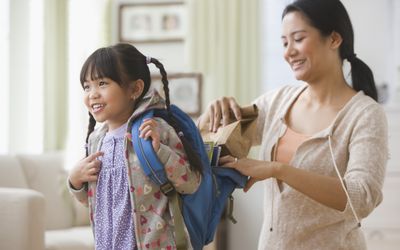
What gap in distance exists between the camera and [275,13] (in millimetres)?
4758

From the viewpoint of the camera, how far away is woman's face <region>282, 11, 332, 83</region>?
1666mm

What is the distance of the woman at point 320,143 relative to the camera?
1494mm

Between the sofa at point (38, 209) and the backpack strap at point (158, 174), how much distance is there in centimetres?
162

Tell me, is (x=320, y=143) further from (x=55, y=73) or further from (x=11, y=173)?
(x=55, y=73)

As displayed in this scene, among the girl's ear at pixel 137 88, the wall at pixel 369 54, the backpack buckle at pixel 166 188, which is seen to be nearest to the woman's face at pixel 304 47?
the girl's ear at pixel 137 88

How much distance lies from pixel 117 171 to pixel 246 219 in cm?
324

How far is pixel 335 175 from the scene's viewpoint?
1.63m

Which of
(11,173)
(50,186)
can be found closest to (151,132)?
(11,173)

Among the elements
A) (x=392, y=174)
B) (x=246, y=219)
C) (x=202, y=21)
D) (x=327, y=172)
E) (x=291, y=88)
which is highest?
(x=202, y=21)

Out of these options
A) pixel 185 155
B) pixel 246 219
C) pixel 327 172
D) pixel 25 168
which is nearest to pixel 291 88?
pixel 327 172

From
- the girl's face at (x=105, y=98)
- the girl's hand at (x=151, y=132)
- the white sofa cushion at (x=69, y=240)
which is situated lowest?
the white sofa cushion at (x=69, y=240)

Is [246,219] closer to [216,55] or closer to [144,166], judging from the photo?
[216,55]

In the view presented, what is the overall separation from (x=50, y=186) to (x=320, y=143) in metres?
2.60

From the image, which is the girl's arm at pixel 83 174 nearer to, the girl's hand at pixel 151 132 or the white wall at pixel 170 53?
the girl's hand at pixel 151 132
